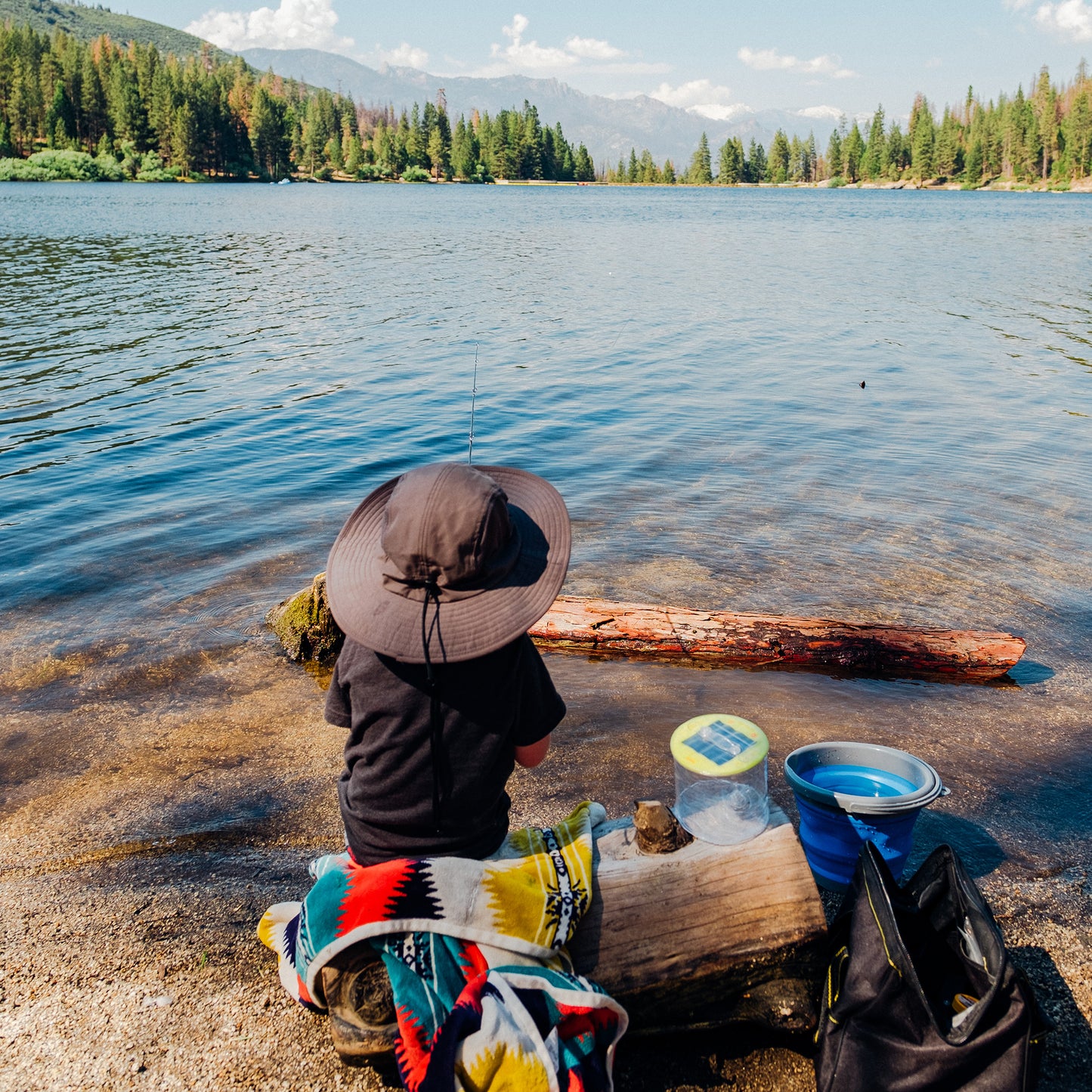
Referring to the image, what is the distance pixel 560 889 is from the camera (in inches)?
118

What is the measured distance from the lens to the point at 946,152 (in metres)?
144

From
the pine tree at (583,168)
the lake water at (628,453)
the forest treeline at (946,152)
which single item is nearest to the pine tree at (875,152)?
the forest treeline at (946,152)

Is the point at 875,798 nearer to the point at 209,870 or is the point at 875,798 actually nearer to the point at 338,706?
the point at 338,706

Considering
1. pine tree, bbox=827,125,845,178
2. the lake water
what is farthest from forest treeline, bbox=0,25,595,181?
the lake water

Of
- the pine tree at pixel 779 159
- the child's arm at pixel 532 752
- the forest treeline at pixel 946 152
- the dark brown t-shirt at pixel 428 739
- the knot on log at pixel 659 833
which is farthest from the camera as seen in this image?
the pine tree at pixel 779 159

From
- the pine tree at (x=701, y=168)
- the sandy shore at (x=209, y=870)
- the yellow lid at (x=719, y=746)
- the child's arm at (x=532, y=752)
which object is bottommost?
the sandy shore at (x=209, y=870)

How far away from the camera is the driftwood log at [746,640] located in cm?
644

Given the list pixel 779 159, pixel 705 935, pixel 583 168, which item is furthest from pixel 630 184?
pixel 705 935

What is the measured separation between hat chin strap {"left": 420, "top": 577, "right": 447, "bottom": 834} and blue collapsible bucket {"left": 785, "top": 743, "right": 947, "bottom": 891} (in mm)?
1657

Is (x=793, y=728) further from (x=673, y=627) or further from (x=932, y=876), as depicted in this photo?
(x=932, y=876)

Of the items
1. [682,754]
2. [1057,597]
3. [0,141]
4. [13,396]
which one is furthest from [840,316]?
[0,141]

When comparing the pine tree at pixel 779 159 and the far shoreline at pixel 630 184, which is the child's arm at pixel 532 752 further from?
the pine tree at pixel 779 159

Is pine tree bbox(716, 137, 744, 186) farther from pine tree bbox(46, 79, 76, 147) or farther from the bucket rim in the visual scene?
the bucket rim

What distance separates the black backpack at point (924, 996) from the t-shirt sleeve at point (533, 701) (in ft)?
4.06
